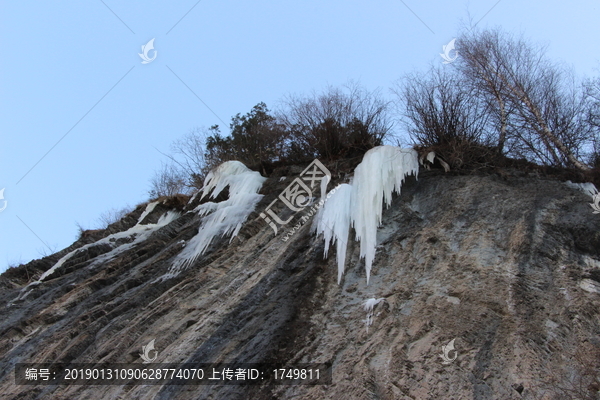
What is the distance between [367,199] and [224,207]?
8.46ft

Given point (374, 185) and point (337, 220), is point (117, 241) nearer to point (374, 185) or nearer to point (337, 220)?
point (337, 220)

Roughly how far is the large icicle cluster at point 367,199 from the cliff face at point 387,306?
0.15 metres

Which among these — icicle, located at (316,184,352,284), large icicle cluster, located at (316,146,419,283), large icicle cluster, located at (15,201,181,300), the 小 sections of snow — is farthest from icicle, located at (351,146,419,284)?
the 小 sections of snow

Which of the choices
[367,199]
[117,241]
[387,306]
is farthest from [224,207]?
[387,306]

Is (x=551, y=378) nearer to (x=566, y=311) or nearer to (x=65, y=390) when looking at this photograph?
(x=566, y=311)

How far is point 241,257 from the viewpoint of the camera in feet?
24.0

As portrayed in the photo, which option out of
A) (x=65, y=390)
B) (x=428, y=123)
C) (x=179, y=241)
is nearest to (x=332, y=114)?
(x=428, y=123)

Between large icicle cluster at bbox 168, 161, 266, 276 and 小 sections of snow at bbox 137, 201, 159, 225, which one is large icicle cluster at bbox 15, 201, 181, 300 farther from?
large icicle cluster at bbox 168, 161, 266, 276

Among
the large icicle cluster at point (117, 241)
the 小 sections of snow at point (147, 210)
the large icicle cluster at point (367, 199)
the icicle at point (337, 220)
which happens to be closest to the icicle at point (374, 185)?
the large icicle cluster at point (367, 199)

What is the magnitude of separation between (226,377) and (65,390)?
6.72 ft

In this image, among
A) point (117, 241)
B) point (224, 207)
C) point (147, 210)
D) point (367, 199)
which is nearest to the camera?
point (367, 199)

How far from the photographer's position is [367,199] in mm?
7332

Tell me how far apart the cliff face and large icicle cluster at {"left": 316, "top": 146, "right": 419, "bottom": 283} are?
0.15 m

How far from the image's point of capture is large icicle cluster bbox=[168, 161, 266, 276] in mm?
7883
